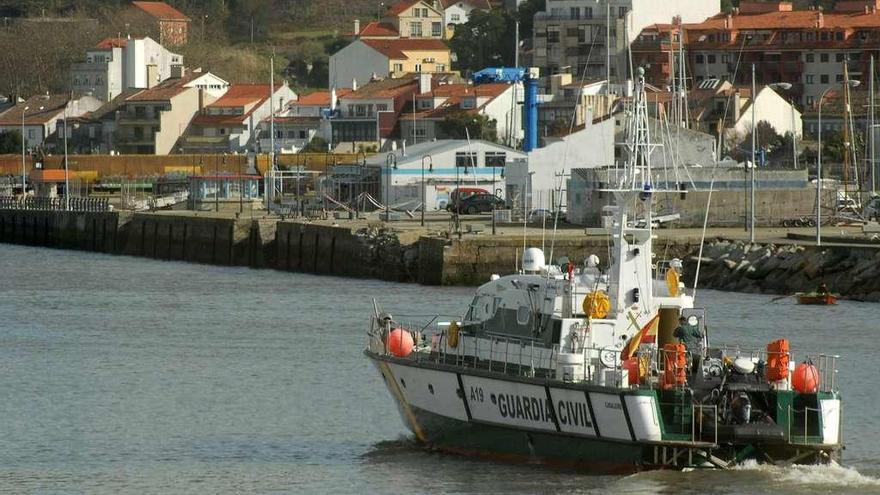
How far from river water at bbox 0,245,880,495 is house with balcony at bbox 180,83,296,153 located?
70057 millimetres

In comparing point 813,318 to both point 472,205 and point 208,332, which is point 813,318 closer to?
point 208,332

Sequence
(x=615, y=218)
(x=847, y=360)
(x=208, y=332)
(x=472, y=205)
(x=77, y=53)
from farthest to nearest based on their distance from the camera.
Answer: (x=77, y=53)
(x=472, y=205)
(x=208, y=332)
(x=847, y=360)
(x=615, y=218)

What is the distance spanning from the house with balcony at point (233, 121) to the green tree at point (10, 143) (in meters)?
10.9

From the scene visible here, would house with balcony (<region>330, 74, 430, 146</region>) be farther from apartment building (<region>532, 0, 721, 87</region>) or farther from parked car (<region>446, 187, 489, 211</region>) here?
parked car (<region>446, 187, 489, 211</region>)

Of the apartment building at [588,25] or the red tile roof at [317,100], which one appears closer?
the red tile roof at [317,100]

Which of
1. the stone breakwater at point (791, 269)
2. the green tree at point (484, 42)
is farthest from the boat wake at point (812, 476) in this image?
the green tree at point (484, 42)

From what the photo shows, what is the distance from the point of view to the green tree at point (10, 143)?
468 ft

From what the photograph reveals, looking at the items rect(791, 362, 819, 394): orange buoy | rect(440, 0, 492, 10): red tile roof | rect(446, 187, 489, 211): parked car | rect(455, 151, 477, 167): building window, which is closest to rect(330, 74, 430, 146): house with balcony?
rect(455, 151, 477, 167): building window

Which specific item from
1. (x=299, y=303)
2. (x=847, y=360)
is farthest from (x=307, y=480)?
(x=299, y=303)

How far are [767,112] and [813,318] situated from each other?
67351 mm

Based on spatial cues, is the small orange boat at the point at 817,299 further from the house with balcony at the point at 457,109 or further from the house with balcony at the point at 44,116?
the house with balcony at the point at 44,116

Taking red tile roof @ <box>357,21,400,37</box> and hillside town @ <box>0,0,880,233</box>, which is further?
red tile roof @ <box>357,21,400,37</box>

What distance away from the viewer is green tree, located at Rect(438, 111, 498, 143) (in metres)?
126

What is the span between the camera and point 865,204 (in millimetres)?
83312
